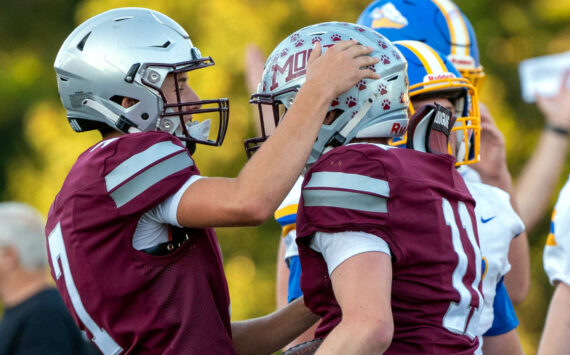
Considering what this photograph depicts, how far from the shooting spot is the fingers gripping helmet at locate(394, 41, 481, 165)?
3.46 m

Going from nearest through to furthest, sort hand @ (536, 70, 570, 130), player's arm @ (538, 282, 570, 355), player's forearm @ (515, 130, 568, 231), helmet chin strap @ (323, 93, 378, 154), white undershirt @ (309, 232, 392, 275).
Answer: white undershirt @ (309, 232, 392, 275)
helmet chin strap @ (323, 93, 378, 154)
player's arm @ (538, 282, 570, 355)
player's forearm @ (515, 130, 568, 231)
hand @ (536, 70, 570, 130)

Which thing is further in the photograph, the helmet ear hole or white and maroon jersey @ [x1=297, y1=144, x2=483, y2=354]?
the helmet ear hole

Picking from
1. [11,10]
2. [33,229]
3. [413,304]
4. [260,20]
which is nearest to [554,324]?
[413,304]

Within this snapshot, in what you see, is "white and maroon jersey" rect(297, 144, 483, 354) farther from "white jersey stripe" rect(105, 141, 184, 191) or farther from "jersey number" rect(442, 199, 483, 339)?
"white jersey stripe" rect(105, 141, 184, 191)

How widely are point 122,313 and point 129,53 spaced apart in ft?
3.17

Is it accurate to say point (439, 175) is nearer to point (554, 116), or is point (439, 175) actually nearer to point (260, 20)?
point (554, 116)

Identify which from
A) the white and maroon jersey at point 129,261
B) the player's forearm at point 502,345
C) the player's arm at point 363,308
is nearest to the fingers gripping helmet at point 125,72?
the white and maroon jersey at point 129,261

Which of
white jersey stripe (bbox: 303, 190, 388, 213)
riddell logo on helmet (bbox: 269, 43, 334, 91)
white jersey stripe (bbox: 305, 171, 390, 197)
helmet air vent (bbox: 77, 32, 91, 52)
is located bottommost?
white jersey stripe (bbox: 303, 190, 388, 213)

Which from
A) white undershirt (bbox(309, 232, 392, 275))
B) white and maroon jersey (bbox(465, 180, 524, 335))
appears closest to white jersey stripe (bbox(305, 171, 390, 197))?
white undershirt (bbox(309, 232, 392, 275))

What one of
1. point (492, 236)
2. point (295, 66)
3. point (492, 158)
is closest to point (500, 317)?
point (492, 236)

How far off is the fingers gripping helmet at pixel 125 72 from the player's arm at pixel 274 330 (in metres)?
0.74

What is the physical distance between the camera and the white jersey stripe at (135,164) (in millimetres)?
2791

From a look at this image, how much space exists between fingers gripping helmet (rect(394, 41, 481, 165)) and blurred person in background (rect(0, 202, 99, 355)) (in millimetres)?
2618

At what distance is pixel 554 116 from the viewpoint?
5992 millimetres
